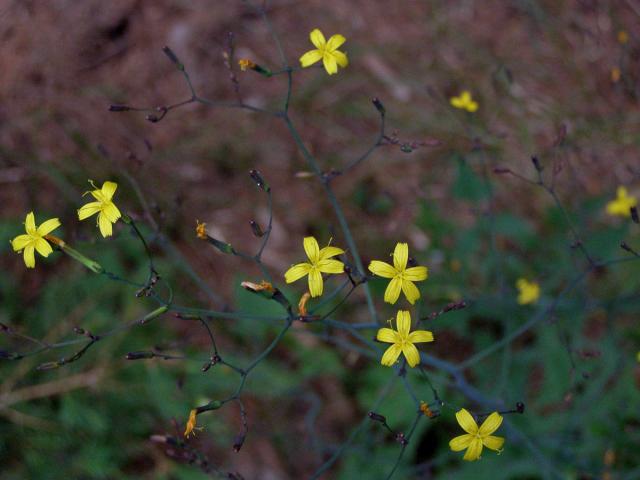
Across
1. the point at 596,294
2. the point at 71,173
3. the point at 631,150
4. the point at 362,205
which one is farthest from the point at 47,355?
the point at 631,150

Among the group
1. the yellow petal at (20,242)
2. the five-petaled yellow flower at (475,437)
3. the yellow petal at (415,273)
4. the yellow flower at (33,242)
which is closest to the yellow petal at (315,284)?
the yellow petal at (415,273)

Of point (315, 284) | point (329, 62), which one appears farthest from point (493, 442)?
point (329, 62)

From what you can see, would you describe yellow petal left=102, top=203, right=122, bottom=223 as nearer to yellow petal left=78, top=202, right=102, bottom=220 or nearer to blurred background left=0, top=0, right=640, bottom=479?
yellow petal left=78, top=202, right=102, bottom=220

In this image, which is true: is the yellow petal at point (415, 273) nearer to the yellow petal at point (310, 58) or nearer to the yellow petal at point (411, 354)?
the yellow petal at point (411, 354)

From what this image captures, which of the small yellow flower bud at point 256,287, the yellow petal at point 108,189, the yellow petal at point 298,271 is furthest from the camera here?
the yellow petal at point 108,189

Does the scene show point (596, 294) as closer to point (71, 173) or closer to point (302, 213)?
point (302, 213)
